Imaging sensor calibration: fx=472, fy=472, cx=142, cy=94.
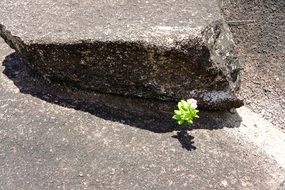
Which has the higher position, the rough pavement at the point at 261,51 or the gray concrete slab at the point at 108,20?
the gray concrete slab at the point at 108,20

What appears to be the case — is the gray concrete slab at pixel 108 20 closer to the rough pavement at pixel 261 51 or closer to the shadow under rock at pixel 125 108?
the shadow under rock at pixel 125 108

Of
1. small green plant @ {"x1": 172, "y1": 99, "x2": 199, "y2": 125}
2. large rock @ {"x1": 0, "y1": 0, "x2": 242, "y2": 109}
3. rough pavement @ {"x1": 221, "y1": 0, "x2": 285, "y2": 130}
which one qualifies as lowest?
rough pavement @ {"x1": 221, "y1": 0, "x2": 285, "y2": 130}

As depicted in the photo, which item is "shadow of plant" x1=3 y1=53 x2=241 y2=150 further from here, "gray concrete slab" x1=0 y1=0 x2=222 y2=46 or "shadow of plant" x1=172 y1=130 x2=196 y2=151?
"gray concrete slab" x1=0 y1=0 x2=222 y2=46

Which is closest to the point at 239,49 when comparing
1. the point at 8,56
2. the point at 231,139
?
the point at 231,139

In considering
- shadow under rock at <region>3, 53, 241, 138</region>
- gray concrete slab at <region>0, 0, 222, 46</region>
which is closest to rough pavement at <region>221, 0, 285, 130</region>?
shadow under rock at <region>3, 53, 241, 138</region>

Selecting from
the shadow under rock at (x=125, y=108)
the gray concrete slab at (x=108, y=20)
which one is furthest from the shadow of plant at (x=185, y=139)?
the gray concrete slab at (x=108, y=20)

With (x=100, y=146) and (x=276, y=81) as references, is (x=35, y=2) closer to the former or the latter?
(x=100, y=146)
